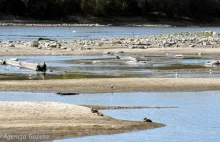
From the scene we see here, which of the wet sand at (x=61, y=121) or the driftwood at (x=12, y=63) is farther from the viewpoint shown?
the driftwood at (x=12, y=63)

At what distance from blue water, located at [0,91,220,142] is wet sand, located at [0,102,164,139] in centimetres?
48

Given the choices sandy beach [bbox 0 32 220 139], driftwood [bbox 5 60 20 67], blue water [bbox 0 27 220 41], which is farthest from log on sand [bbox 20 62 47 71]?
blue water [bbox 0 27 220 41]

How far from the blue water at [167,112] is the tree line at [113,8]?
9326cm

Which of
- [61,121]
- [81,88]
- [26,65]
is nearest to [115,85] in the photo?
[81,88]

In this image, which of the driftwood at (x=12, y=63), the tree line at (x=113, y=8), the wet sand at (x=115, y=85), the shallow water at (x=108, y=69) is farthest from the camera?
the tree line at (x=113, y=8)

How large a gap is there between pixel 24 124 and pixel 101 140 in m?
2.20

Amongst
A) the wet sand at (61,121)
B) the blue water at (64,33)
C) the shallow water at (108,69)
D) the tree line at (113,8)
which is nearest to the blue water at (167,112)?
the wet sand at (61,121)

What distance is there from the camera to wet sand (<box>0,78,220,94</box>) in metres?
29.8

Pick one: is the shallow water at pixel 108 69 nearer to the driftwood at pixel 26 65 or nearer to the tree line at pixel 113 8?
the driftwood at pixel 26 65

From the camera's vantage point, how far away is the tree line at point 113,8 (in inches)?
4818

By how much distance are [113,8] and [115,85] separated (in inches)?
4015

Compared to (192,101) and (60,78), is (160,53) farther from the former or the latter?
(192,101)

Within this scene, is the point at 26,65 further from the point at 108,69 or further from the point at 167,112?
the point at 167,112

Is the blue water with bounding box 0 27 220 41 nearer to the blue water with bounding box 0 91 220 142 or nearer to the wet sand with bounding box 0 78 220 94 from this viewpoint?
the wet sand with bounding box 0 78 220 94
